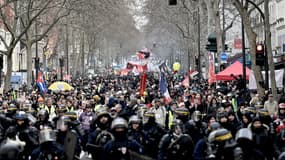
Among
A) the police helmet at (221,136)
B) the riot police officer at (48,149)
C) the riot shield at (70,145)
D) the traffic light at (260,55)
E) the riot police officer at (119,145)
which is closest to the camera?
the police helmet at (221,136)

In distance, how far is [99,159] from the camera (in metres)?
13.7

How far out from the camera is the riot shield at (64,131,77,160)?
43.5ft

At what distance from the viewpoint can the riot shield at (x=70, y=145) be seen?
43.5 feet

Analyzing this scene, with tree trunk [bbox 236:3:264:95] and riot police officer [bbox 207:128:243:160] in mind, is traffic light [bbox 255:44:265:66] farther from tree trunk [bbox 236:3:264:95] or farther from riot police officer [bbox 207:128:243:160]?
riot police officer [bbox 207:128:243:160]

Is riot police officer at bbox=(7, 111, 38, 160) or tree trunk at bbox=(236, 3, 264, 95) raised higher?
tree trunk at bbox=(236, 3, 264, 95)

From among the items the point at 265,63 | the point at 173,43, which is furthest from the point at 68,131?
the point at 173,43

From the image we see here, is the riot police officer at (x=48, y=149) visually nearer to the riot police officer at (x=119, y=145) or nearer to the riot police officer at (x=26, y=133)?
the riot police officer at (x=119, y=145)

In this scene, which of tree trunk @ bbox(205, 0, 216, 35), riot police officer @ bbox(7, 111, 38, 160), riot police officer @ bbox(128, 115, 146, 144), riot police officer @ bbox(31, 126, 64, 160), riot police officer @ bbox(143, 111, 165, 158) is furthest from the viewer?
tree trunk @ bbox(205, 0, 216, 35)

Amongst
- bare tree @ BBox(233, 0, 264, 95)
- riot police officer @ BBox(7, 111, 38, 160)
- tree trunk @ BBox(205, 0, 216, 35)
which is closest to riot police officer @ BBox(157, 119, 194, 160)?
riot police officer @ BBox(7, 111, 38, 160)

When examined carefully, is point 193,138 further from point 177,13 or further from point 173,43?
point 173,43

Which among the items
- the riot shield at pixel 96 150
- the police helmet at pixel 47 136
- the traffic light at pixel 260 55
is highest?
the traffic light at pixel 260 55

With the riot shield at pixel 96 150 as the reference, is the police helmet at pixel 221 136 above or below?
above

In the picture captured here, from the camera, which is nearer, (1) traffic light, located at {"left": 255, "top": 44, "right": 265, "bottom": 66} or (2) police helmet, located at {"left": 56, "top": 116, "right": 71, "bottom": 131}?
(2) police helmet, located at {"left": 56, "top": 116, "right": 71, "bottom": 131}

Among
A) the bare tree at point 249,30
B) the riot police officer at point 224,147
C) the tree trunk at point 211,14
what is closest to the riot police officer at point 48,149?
the riot police officer at point 224,147
